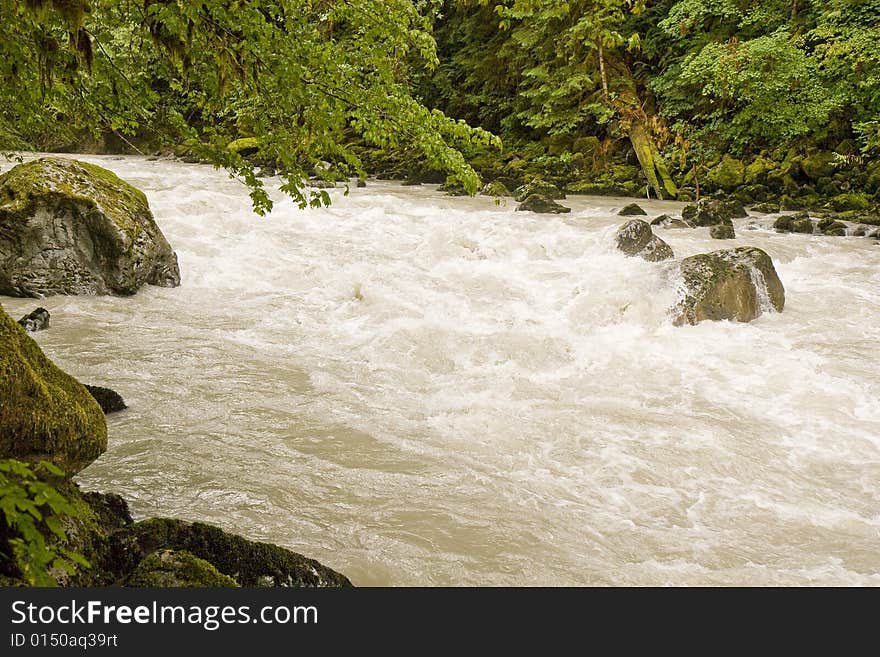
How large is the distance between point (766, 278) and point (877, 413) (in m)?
3.37

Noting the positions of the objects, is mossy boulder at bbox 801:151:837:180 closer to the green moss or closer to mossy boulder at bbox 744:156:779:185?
mossy boulder at bbox 744:156:779:185

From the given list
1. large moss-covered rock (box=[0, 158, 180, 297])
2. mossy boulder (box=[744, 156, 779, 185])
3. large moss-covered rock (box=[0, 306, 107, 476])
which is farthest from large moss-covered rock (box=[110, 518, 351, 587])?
mossy boulder (box=[744, 156, 779, 185])

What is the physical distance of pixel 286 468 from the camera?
5086 mm

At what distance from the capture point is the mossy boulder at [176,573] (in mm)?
2836

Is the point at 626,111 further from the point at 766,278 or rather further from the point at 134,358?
the point at 134,358

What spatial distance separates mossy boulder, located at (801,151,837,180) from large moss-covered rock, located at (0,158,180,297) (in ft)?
54.4

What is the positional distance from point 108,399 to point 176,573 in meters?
3.29

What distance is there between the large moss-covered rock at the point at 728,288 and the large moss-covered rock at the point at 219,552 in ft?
22.6

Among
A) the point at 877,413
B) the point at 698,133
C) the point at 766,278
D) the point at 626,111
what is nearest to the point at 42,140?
the point at 626,111

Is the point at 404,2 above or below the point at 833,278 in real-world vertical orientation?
above

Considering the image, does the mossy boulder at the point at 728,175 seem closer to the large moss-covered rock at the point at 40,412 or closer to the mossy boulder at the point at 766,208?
the mossy boulder at the point at 766,208

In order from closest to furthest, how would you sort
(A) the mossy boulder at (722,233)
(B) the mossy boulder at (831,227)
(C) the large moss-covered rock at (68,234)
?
(C) the large moss-covered rock at (68,234), (A) the mossy boulder at (722,233), (B) the mossy boulder at (831,227)

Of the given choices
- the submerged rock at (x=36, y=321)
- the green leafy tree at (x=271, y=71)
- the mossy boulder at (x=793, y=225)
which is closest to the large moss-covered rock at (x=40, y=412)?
the green leafy tree at (x=271, y=71)

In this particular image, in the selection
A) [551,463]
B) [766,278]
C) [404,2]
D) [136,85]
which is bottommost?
[551,463]
